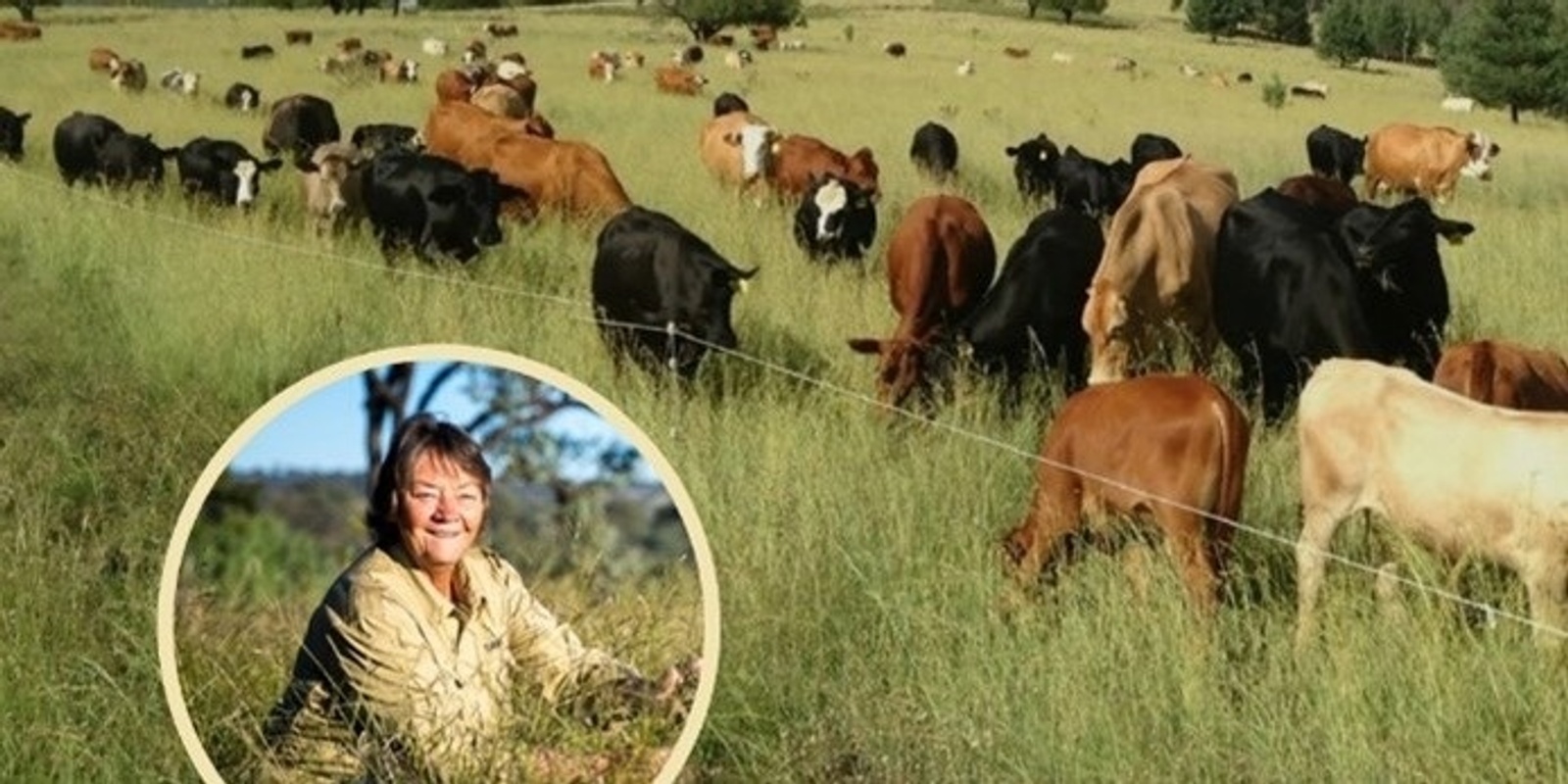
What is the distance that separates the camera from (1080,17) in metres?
98.1

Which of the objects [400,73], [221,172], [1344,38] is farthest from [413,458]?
[1344,38]

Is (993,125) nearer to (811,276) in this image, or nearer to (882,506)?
(811,276)

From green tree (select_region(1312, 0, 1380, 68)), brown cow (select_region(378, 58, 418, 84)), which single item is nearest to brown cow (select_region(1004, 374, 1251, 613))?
brown cow (select_region(378, 58, 418, 84))

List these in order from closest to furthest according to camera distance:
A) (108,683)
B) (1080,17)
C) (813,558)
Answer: (108,683)
(813,558)
(1080,17)

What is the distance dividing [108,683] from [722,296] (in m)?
4.85

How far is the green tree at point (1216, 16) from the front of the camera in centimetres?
8788

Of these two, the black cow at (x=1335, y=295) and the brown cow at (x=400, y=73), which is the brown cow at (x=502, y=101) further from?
the black cow at (x=1335, y=295)

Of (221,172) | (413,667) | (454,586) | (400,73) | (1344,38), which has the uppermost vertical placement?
(1344,38)

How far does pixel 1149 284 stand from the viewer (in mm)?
9328

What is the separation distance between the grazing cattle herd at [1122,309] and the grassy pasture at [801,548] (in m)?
0.23

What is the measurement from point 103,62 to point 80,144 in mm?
17676

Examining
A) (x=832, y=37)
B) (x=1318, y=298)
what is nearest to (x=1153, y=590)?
(x=1318, y=298)

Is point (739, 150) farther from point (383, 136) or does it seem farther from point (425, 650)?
point (425, 650)

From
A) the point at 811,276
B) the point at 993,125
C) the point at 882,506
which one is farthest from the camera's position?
the point at 993,125
